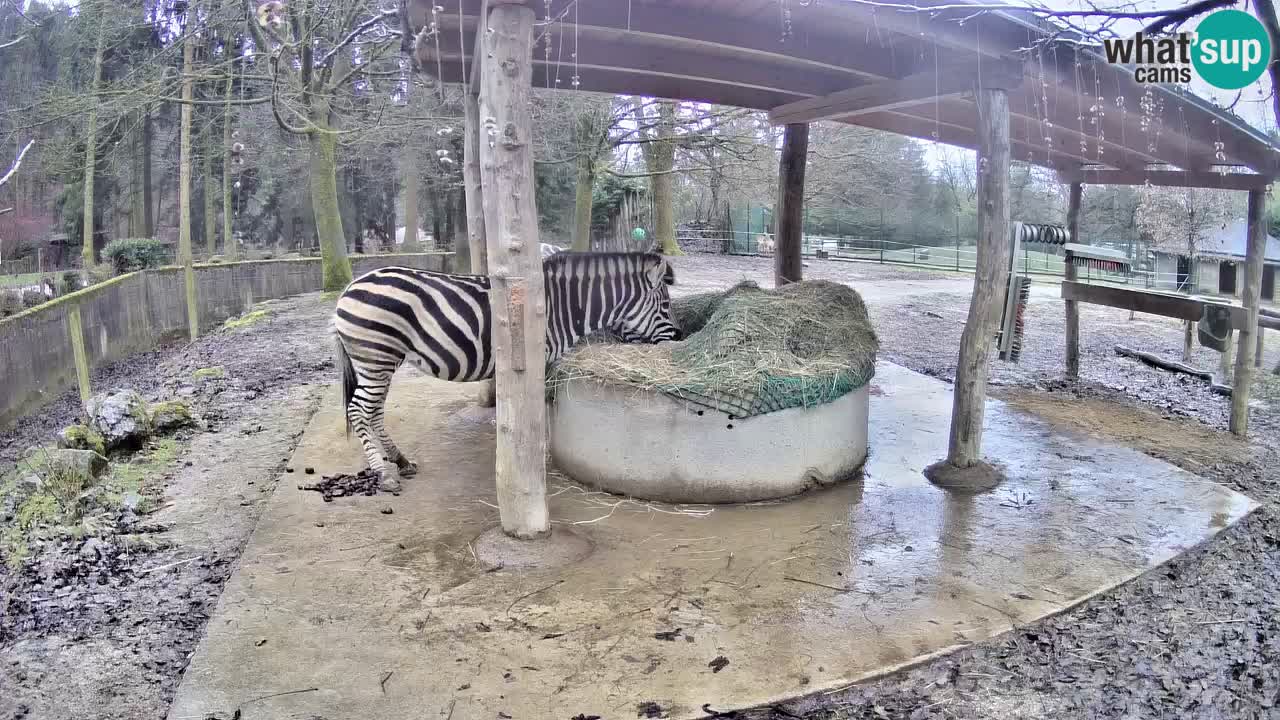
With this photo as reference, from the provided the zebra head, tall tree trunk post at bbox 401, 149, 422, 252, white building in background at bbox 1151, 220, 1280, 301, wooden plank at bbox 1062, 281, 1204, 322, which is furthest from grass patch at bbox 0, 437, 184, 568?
tall tree trunk post at bbox 401, 149, 422, 252

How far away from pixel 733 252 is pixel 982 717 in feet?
77.0

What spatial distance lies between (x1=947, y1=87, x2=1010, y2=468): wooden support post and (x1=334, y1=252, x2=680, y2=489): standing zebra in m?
2.34

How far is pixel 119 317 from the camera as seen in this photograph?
42.2 ft

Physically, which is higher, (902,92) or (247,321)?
(902,92)

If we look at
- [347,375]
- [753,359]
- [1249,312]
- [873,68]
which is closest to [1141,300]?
[1249,312]

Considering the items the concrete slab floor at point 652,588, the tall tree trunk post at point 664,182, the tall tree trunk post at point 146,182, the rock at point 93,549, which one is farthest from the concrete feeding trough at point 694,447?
the tall tree trunk post at point 146,182

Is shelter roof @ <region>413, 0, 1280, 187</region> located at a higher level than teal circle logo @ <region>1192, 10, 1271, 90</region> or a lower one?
higher

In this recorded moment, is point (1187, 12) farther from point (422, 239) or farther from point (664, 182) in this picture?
point (422, 239)

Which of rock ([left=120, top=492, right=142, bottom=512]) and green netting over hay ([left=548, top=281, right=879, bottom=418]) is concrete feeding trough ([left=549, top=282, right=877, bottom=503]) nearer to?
green netting over hay ([left=548, top=281, right=879, bottom=418])

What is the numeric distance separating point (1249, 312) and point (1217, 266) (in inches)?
360

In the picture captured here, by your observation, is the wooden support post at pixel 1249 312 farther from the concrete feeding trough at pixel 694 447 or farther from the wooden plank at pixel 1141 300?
the concrete feeding trough at pixel 694 447

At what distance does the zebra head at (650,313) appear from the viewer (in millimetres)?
6215

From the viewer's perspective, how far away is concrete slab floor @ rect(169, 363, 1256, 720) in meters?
3.09

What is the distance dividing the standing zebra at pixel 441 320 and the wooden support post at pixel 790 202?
2.86m
